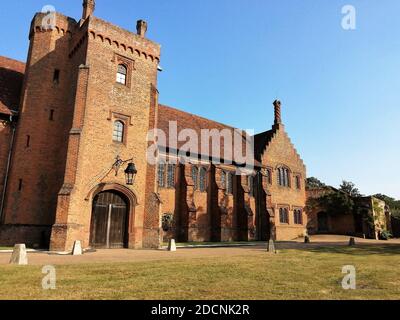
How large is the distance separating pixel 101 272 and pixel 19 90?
18.8 m

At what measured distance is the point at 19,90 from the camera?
73.4 feet

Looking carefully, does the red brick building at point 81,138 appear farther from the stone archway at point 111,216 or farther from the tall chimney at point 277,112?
the tall chimney at point 277,112

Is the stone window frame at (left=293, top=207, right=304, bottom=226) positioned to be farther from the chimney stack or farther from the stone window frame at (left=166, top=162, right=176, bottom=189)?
the chimney stack

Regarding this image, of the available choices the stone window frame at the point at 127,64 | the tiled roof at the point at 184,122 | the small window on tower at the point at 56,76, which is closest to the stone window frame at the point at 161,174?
the tiled roof at the point at 184,122

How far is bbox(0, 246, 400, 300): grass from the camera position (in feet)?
20.5

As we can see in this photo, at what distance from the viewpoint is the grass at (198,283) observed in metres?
6.24

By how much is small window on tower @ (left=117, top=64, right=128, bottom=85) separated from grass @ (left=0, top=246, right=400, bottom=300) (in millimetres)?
14435

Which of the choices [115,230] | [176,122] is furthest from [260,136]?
[115,230]

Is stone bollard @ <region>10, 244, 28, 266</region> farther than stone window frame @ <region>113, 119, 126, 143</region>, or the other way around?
stone window frame @ <region>113, 119, 126, 143</region>

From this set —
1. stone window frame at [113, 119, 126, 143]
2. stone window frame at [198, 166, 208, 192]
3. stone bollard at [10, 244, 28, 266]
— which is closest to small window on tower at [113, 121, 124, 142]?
stone window frame at [113, 119, 126, 143]

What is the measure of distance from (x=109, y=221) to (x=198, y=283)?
1314 centimetres
